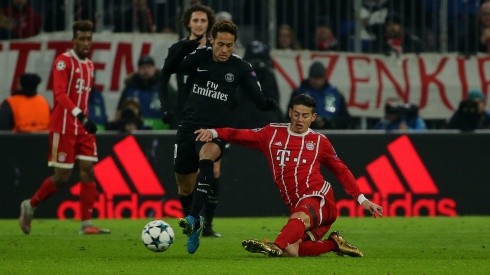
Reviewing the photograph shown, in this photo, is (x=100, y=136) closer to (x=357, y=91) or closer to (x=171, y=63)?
(x=357, y=91)

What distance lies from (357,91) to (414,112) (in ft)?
2.72

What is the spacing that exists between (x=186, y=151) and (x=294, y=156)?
178cm

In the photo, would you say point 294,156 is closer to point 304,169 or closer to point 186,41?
point 304,169

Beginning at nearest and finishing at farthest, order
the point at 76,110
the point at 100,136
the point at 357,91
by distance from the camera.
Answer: the point at 76,110 → the point at 100,136 → the point at 357,91

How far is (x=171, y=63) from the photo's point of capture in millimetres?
13305

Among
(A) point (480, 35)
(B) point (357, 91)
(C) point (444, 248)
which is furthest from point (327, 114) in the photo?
(C) point (444, 248)

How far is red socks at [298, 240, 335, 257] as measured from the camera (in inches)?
455

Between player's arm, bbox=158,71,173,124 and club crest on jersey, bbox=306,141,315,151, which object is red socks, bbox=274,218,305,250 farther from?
player's arm, bbox=158,71,173,124

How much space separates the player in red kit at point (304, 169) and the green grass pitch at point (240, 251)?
180 mm

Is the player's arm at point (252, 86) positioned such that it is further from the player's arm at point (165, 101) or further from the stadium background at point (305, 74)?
the stadium background at point (305, 74)

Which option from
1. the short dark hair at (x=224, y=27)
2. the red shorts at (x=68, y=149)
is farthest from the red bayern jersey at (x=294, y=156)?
the red shorts at (x=68, y=149)

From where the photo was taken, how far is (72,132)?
15.2 metres

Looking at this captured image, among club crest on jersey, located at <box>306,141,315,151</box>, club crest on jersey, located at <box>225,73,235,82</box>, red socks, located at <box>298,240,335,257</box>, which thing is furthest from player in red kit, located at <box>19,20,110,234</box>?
red socks, located at <box>298,240,335,257</box>

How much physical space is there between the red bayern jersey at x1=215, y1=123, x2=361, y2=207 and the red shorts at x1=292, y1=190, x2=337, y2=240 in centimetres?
7
